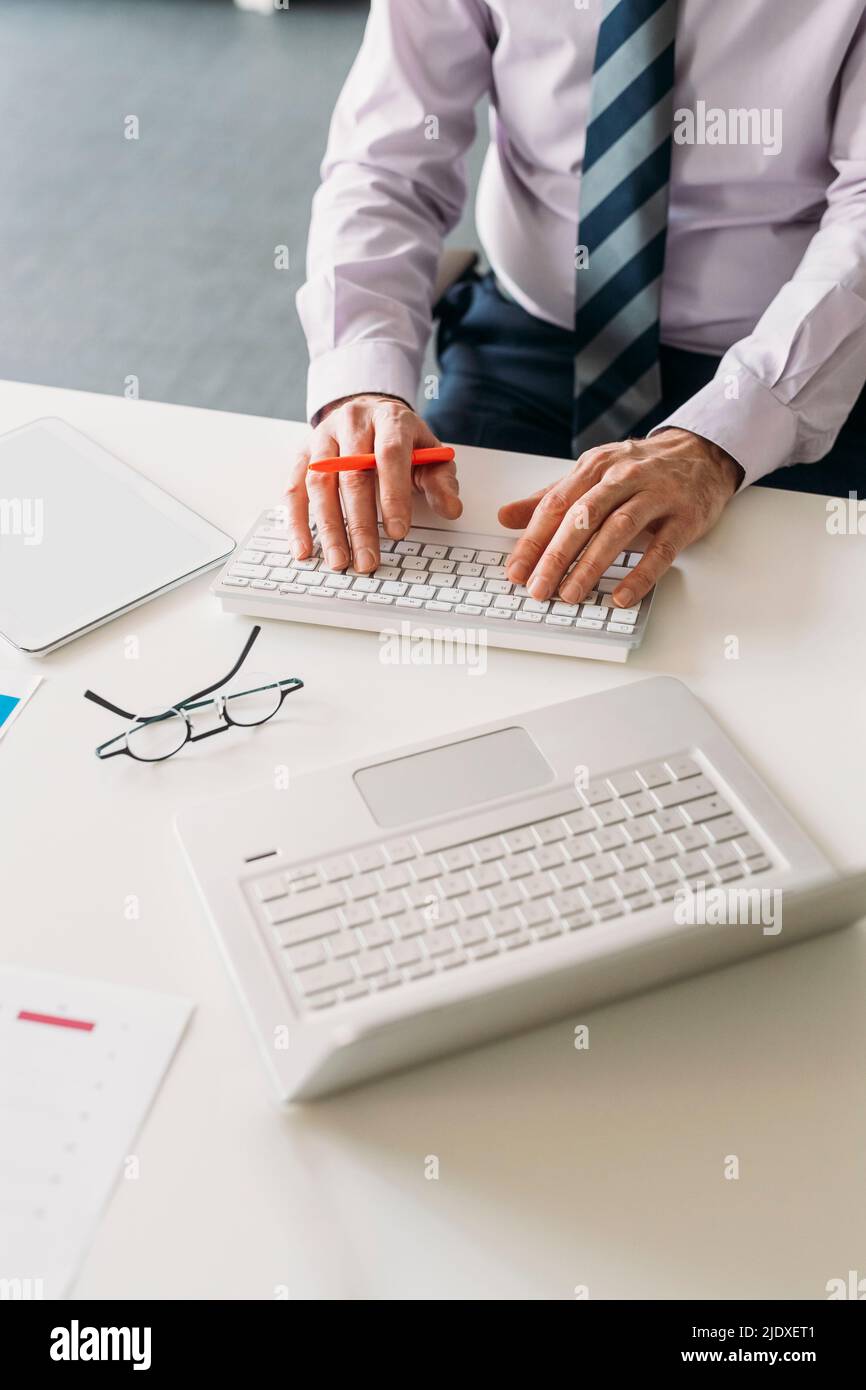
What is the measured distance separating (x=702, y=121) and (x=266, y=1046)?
1.04m

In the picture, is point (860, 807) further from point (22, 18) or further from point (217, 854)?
point (22, 18)

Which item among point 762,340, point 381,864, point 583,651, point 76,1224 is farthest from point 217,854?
point 762,340

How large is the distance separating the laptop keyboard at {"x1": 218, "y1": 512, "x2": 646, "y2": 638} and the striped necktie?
0.41 m

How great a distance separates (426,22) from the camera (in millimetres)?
1257

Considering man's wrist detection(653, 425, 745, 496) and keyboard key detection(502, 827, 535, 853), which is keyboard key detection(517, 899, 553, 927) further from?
man's wrist detection(653, 425, 745, 496)

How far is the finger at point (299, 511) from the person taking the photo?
3.16 feet

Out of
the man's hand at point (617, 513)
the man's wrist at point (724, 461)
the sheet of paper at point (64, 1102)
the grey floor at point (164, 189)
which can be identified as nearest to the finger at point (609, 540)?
→ the man's hand at point (617, 513)

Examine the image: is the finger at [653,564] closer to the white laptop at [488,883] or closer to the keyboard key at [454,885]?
the white laptop at [488,883]

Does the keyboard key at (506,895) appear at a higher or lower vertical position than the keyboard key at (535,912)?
higher

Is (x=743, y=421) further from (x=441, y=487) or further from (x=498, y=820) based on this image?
(x=498, y=820)

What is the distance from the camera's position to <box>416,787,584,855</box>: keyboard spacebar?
72 centimetres

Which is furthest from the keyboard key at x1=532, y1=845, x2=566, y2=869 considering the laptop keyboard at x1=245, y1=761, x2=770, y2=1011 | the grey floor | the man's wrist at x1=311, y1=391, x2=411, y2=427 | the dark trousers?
the grey floor

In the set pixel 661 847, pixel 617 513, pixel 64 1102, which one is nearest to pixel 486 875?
pixel 661 847

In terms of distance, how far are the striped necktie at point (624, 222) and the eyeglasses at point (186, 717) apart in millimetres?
618
